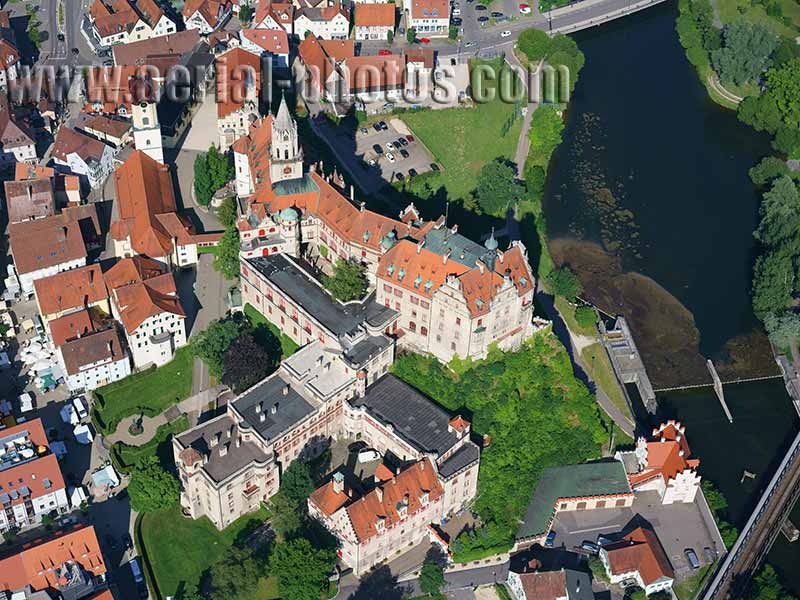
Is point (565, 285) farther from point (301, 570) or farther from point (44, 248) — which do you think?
point (44, 248)

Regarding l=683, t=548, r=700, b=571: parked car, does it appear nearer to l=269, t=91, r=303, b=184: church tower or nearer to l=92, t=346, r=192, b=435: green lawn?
l=92, t=346, r=192, b=435: green lawn

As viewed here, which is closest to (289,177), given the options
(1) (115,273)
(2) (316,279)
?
(2) (316,279)

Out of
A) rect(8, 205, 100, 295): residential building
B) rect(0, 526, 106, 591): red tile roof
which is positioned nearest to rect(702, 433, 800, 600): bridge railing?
rect(0, 526, 106, 591): red tile roof

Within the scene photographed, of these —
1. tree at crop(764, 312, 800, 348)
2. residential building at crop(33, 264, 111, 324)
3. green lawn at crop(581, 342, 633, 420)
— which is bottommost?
green lawn at crop(581, 342, 633, 420)

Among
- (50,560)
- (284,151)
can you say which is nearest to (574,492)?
(284,151)

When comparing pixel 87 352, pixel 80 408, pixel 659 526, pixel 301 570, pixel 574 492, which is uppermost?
pixel 87 352

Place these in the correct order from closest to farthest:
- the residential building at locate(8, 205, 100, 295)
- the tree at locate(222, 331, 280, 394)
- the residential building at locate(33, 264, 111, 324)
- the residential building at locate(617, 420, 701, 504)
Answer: the residential building at locate(617, 420, 701, 504)
the tree at locate(222, 331, 280, 394)
the residential building at locate(33, 264, 111, 324)
the residential building at locate(8, 205, 100, 295)
